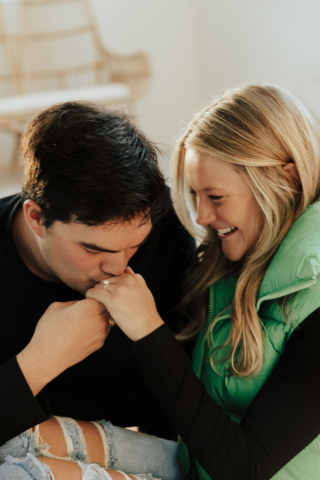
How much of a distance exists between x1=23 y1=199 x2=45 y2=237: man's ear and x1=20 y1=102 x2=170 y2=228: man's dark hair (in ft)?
0.05

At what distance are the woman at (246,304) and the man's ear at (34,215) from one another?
20cm

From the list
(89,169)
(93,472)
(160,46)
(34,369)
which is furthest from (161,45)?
(93,472)

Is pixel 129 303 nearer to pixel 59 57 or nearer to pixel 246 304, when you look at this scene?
pixel 246 304

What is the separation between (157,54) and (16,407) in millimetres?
3807

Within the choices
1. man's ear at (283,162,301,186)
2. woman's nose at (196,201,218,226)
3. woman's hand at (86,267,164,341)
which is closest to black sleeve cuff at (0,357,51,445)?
woman's hand at (86,267,164,341)

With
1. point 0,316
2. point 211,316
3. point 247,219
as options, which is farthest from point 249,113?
point 0,316

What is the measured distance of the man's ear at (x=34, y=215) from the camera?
1136mm

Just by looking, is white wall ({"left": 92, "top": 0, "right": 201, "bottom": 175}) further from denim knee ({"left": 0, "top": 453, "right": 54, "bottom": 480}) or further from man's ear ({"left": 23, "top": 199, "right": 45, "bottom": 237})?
denim knee ({"left": 0, "top": 453, "right": 54, "bottom": 480})

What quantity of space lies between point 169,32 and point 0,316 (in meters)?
3.63

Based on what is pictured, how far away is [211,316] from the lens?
49.0 inches

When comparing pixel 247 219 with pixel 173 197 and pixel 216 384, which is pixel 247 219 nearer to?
pixel 173 197

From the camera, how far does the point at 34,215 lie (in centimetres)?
115

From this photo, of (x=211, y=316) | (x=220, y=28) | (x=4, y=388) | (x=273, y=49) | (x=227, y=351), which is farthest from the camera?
(x=220, y=28)

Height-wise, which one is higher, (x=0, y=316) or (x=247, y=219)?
(x=247, y=219)
